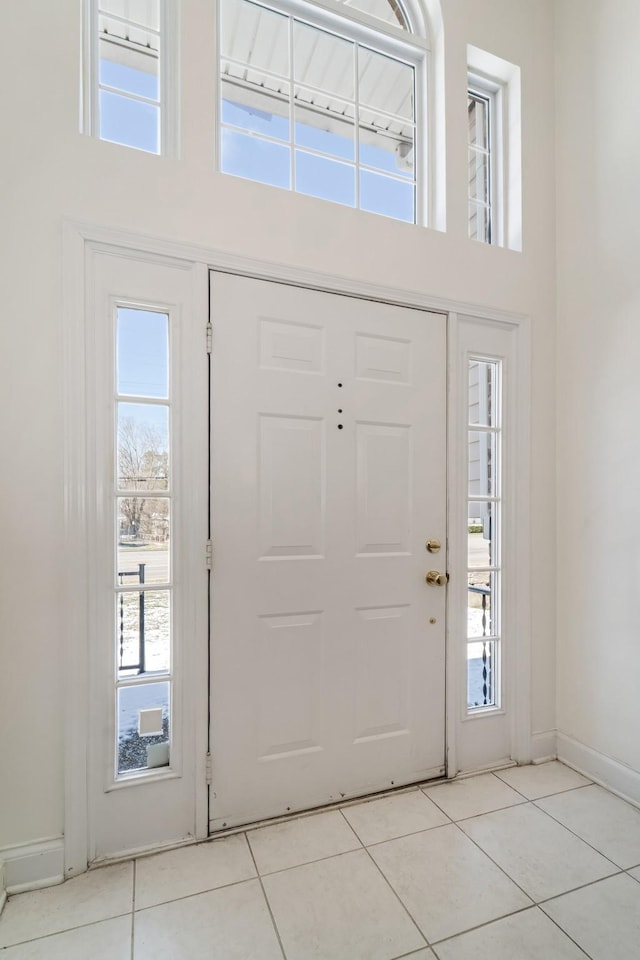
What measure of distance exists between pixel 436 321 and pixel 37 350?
1.58 meters

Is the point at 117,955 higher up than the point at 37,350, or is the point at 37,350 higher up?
the point at 37,350

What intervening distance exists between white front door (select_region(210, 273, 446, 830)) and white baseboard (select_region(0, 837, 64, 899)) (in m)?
0.50

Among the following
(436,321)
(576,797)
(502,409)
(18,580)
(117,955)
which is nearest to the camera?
(117,955)

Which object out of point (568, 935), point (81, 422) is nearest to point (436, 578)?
point (568, 935)

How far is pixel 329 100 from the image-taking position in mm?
2135

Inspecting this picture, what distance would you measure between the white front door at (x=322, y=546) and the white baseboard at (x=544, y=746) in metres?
0.51

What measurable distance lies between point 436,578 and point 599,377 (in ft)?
3.82

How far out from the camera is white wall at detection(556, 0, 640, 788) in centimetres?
208

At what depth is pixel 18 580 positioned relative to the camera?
1.56m

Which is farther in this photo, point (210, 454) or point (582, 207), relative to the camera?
point (582, 207)

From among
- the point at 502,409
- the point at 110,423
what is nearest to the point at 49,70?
the point at 110,423

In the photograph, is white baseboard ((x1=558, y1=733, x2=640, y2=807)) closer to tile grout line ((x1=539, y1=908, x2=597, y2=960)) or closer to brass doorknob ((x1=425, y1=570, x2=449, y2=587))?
tile grout line ((x1=539, y1=908, x2=597, y2=960))

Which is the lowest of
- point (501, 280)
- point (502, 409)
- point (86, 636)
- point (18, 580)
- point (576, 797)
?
point (576, 797)

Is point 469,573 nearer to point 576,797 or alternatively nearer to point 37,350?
point 576,797
